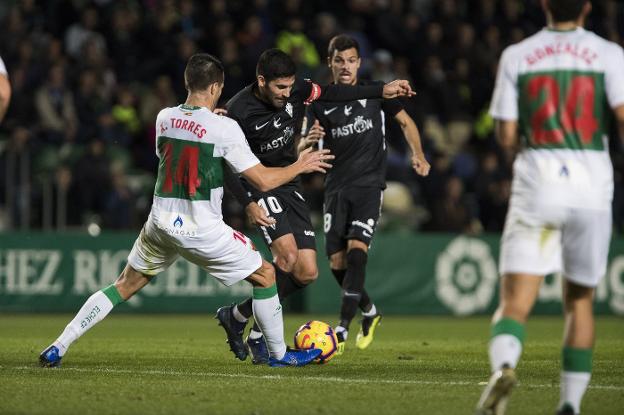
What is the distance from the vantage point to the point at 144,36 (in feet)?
64.8

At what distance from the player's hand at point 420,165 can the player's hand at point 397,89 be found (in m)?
1.66

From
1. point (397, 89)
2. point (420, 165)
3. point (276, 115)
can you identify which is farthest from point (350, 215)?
point (397, 89)

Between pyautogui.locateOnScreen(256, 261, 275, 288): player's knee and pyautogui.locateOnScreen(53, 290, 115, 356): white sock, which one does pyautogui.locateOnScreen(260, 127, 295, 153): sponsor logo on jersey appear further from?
pyautogui.locateOnScreen(53, 290, 115, 356): white sock

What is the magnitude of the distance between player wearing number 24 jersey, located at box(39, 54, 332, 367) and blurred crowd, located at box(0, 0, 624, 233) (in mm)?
9053

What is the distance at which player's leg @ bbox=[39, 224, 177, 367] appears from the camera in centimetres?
838

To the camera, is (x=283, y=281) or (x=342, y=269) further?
(x=342, y=269)

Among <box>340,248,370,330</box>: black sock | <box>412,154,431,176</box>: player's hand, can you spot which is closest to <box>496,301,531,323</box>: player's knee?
<box>340,248,370,330</box>: black sock

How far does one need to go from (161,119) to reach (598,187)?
136 inches

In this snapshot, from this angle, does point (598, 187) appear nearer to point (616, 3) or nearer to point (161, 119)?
point (161, 119)

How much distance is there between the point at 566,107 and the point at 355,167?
5181 millimetres

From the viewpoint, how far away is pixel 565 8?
5.84 m

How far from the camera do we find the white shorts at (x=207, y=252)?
26.6 ft

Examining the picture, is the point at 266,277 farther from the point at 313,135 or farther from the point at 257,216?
the point at 313,135

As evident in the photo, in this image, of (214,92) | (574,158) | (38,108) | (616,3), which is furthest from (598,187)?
(616,3)
